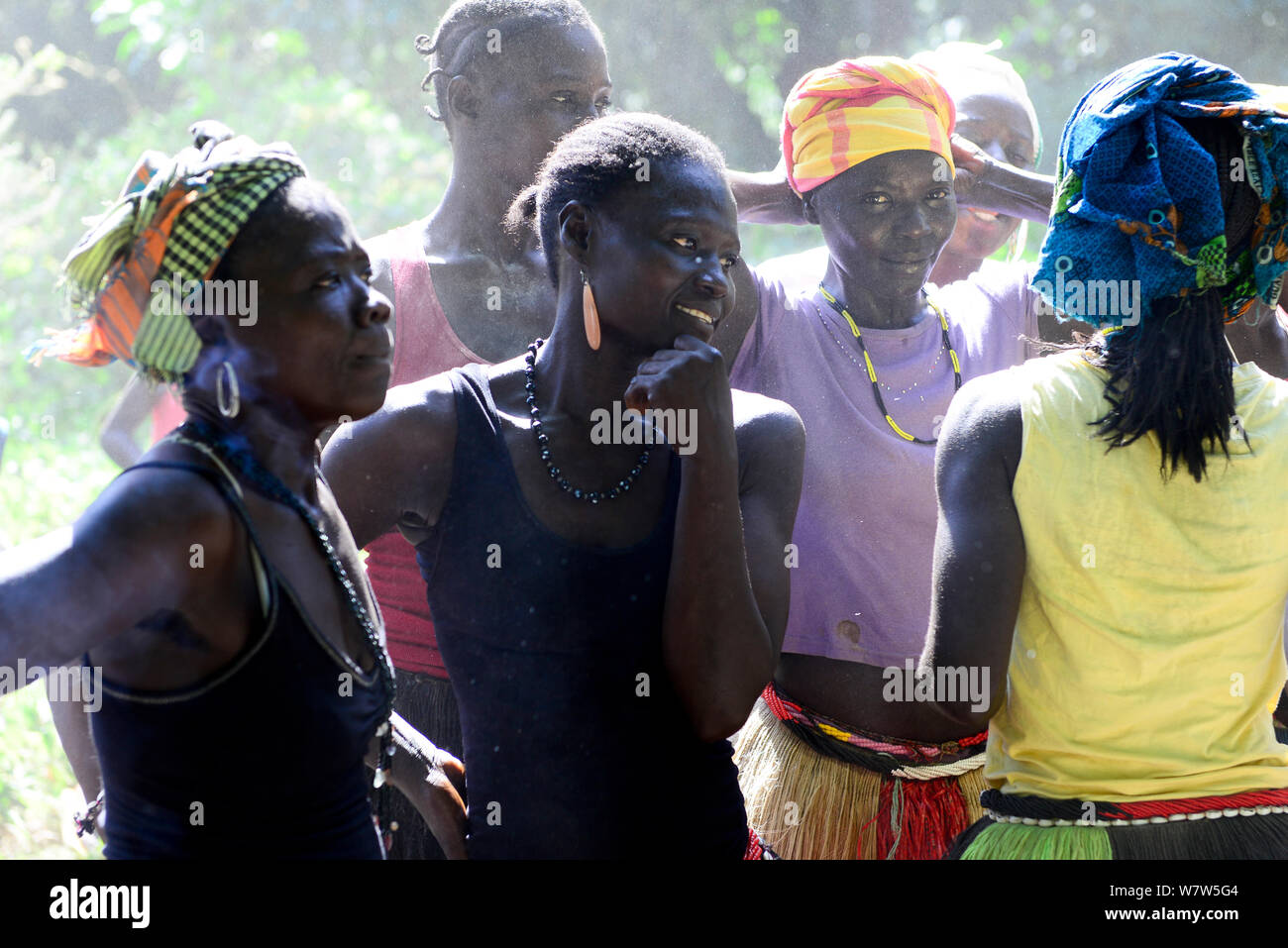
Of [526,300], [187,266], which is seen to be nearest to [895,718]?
[526,300]

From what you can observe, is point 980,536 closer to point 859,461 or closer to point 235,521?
point 859,461

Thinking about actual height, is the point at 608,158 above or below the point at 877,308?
above

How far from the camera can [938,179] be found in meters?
2.91

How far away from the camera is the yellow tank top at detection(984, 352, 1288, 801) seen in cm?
179

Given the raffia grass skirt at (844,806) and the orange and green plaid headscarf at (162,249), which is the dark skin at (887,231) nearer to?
the raffia grass skirt at (844,806)

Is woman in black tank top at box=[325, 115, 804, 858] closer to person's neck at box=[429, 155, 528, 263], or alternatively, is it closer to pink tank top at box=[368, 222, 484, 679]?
pink tank top at box=[368, 222, 484, 679]

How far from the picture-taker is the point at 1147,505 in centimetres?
179

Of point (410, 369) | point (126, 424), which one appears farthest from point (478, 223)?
point (126, 424)

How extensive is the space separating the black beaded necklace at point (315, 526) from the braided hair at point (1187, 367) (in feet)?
3.41

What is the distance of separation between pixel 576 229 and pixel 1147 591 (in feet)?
3.43

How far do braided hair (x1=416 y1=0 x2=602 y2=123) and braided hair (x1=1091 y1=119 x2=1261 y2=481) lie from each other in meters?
1.59

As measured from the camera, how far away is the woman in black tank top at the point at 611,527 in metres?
1.91
